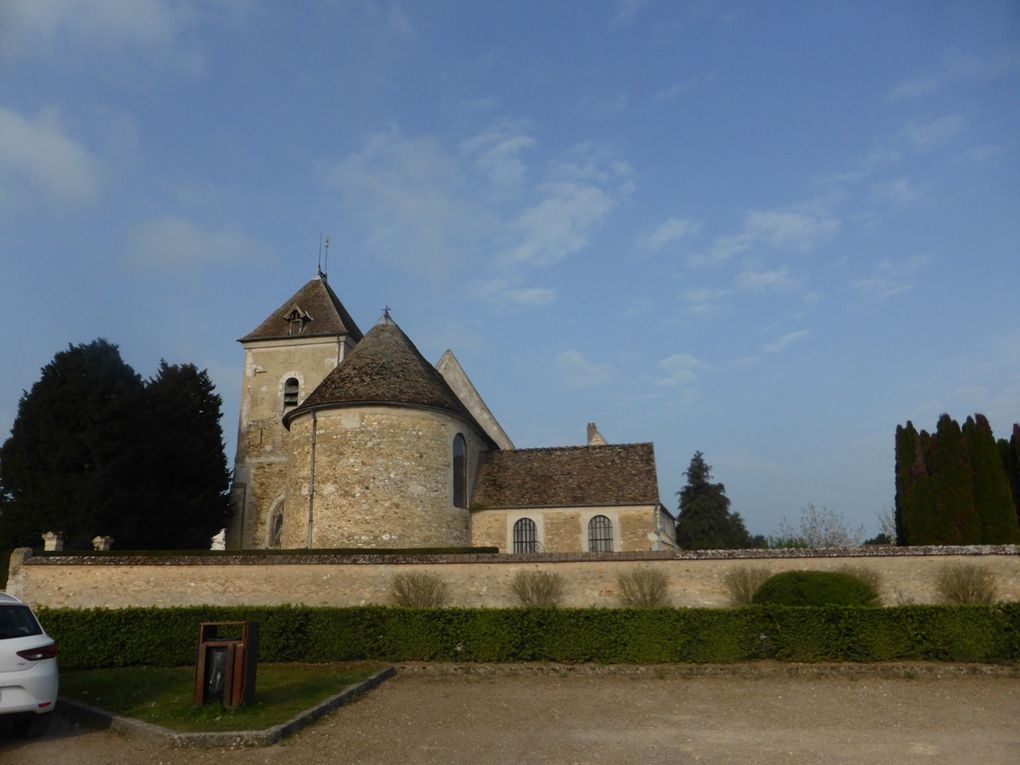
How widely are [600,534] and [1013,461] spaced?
1301cm

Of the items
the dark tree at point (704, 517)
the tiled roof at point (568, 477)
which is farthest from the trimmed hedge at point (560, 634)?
the dark tree at point (704, 517)

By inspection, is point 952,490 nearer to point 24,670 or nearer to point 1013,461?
point 1013,461

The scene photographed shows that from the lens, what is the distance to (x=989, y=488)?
21250mm

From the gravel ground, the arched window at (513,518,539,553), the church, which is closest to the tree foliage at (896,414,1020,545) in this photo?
the church

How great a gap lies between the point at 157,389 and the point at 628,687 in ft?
88.8

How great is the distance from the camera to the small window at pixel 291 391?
30812mm

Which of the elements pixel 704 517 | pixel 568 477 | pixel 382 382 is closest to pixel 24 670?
pixel 382 382

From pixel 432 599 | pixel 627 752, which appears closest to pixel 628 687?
pixel 627 752

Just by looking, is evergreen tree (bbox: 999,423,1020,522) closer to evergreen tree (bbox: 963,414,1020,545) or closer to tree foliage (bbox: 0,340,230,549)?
evergreen tree (bbox: 963,414,1020,545)

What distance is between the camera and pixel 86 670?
45.6 feet

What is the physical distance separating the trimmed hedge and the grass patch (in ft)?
1.34

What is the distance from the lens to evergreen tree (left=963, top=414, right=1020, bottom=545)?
20.7 metres

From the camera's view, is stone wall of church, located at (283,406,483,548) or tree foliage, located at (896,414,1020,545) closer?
tree foliage, located at (896,414,1020,545)

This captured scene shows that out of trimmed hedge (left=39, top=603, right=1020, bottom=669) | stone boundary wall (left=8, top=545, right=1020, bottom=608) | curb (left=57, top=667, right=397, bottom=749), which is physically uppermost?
stone boundary wall (left=8, top=545, right=1020, bottom=608)
